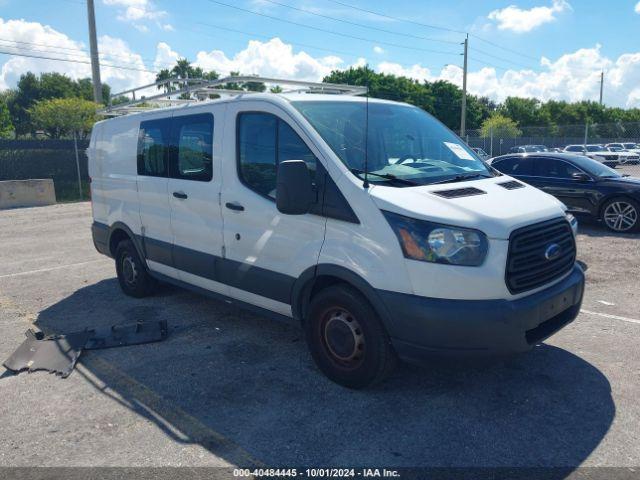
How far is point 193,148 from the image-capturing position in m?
4.98

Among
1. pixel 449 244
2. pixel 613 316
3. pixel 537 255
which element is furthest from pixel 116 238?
pixel 613 316

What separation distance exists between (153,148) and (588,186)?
320 inches

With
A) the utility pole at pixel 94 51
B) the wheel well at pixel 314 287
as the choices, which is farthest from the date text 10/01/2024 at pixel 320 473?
the utility pole at pixel 94 51

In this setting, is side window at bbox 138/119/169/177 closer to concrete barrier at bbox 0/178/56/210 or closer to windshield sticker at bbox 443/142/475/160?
windshield sticker at bbox 443/142/475/160

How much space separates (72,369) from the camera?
438 centimetres

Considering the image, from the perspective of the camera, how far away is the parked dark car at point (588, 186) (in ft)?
31.7

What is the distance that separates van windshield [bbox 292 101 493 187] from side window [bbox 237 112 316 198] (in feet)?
0.67

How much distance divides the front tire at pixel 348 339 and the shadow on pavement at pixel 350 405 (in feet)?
0.49

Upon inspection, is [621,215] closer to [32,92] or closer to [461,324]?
[461,324]

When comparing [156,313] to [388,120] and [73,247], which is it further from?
[73,247]

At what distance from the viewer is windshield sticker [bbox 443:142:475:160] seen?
14.7 feet

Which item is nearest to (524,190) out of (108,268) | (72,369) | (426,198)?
(426,198)

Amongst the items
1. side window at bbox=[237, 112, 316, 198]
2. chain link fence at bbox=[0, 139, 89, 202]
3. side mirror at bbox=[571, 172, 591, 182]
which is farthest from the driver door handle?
chain link fence at bbox=[0, 139, 89, 202]

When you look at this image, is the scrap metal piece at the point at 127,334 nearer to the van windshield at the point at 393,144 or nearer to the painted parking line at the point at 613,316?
the van windshield at the point at 393,144
